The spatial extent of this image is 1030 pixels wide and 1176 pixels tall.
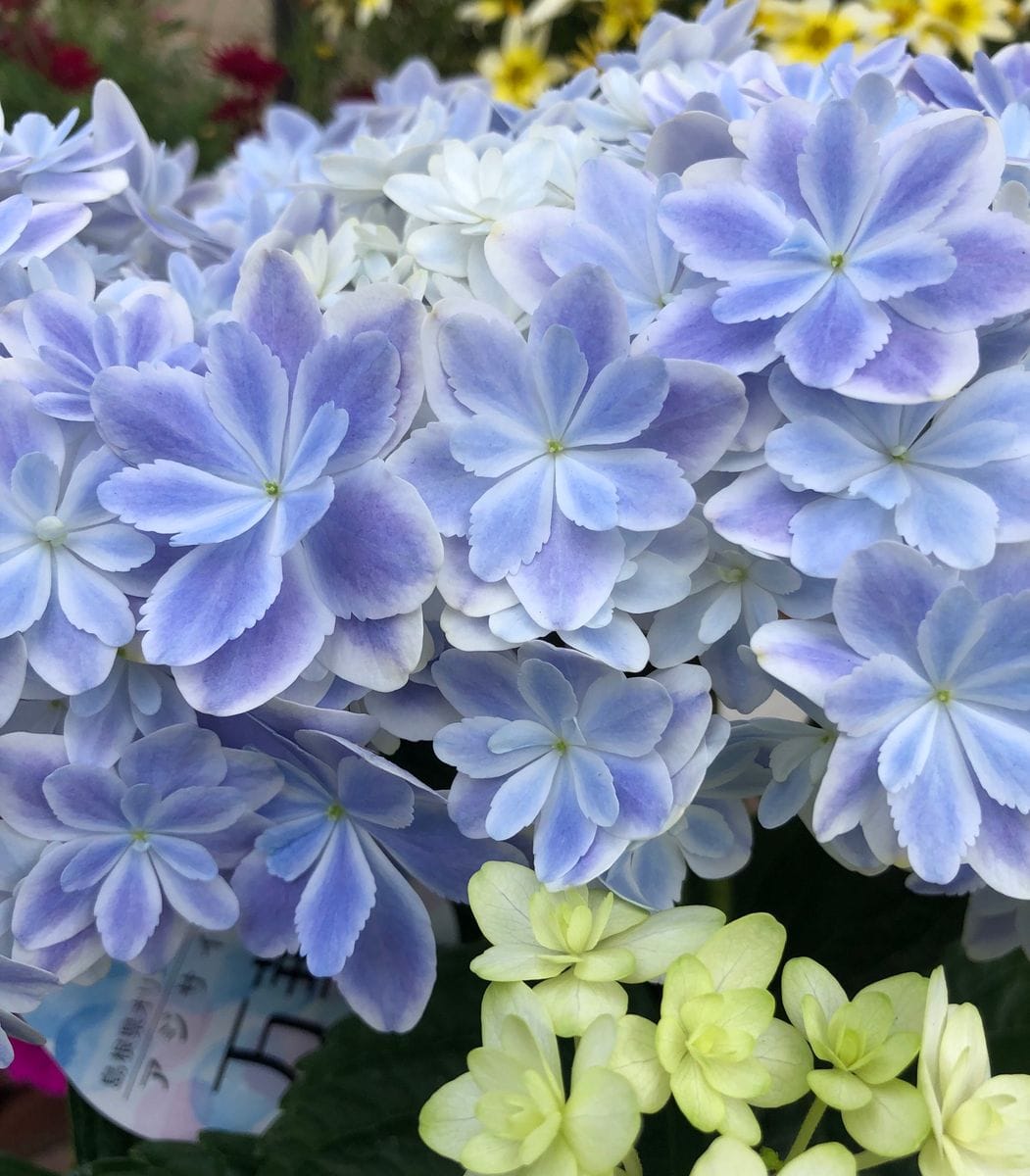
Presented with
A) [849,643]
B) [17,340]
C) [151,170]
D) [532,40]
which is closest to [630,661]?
[849,643]

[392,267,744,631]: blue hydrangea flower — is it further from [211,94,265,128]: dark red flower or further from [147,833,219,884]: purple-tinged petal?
[211,94,265,128]: dark red flower

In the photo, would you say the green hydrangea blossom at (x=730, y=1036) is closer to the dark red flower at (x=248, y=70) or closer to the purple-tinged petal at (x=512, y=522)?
the purple-tinged petal at (x=512, y=522)

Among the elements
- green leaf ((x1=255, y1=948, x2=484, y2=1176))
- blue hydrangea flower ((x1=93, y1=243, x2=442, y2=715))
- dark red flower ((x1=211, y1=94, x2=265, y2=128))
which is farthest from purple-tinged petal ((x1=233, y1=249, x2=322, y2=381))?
dark red flower ((x1=211, y1=94, x2=265, y2=128))

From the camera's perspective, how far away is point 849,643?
266 millimetres

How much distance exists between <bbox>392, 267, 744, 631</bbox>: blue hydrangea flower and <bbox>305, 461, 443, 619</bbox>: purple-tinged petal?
0.01m

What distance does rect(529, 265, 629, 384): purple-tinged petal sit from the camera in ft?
0.92

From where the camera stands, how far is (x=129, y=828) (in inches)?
12.3

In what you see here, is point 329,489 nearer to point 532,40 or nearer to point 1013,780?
point 1013,780

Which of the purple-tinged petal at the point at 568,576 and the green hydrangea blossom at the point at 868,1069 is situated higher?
the purple-tinged petal at the point at 568,576

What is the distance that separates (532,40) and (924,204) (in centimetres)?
82

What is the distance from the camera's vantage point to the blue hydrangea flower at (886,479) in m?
0.26

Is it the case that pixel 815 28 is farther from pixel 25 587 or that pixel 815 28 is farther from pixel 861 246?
pixel 25 587

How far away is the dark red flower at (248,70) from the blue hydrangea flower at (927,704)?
0.84 m

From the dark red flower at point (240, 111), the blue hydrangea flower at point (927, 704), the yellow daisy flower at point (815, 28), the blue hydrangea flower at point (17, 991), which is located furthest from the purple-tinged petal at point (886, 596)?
the dark red flower at point (240, 111)
